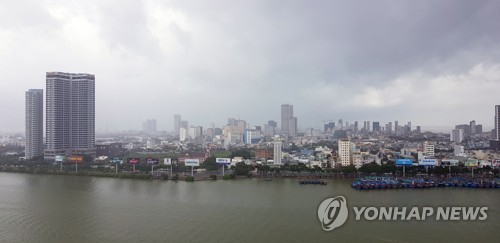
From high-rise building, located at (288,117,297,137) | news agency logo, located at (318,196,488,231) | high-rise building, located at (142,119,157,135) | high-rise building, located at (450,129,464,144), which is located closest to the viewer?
news agency logo, located at (318,196,488,231)

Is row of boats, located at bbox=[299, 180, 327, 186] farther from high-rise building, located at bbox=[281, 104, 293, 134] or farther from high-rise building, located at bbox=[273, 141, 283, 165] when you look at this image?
high-rise building, located at bbox=[281, 104, 293, 134]

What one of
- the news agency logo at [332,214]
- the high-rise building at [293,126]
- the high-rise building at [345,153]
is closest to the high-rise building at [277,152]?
the high-rise building at [345,153]

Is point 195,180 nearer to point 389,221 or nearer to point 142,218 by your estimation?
point 142,218

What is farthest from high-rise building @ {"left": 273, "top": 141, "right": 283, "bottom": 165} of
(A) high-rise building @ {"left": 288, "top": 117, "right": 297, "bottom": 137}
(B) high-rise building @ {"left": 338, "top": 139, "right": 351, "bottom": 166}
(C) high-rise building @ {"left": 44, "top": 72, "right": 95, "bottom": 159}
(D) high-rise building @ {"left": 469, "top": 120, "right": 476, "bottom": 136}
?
(A) high-rise building @ {"left": 288, "top": 117, "right": 297, "bottom": 137}

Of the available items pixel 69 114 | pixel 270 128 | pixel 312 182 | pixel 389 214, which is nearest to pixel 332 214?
pixel 389 214

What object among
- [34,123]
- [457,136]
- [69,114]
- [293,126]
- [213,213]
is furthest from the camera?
[293,126]

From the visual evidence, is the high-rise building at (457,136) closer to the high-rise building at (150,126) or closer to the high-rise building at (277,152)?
the high-rise building at (277,152)

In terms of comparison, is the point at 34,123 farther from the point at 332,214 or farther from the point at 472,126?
the point at 472,126

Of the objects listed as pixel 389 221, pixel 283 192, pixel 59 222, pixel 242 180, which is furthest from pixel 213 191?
pixel 389 221
